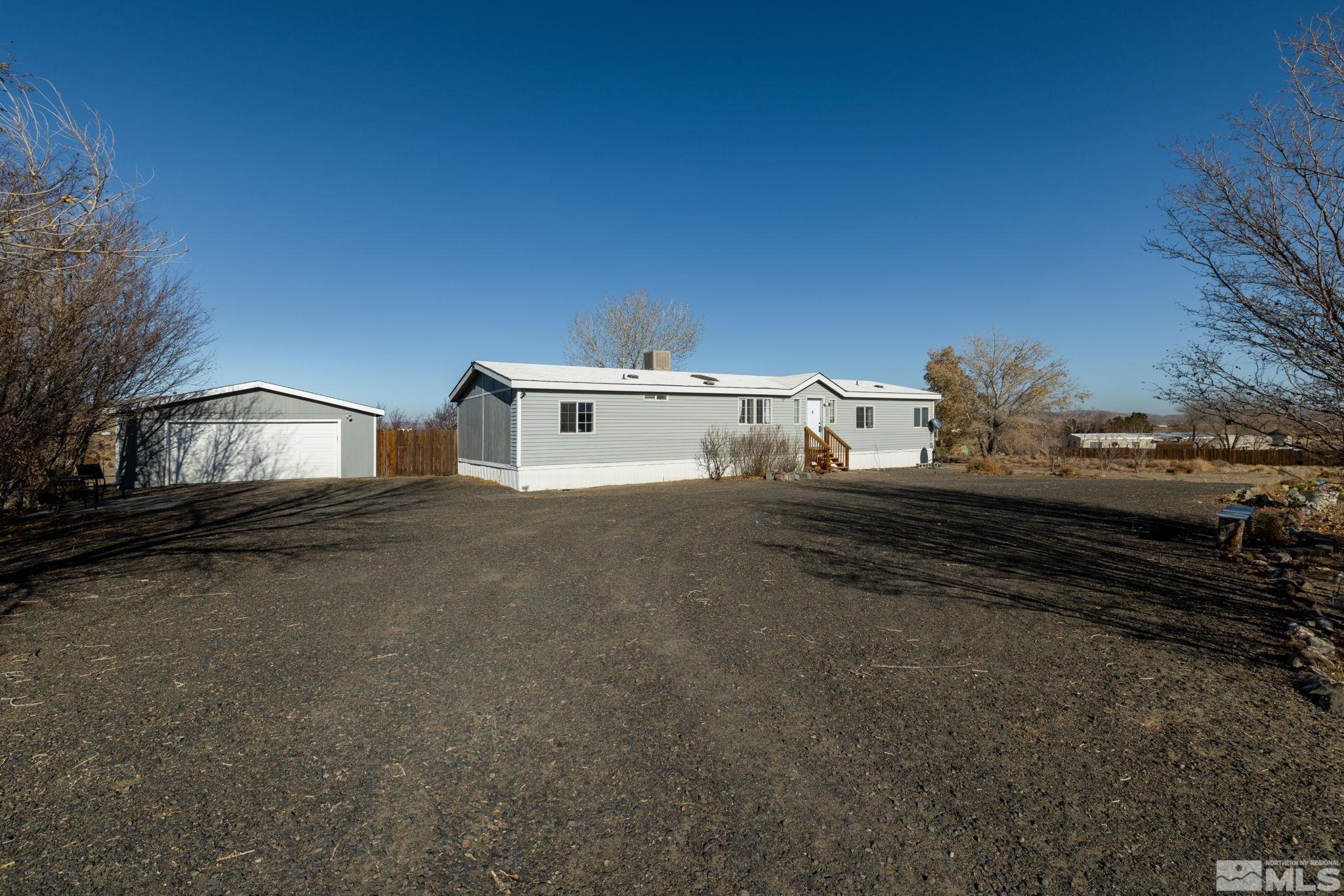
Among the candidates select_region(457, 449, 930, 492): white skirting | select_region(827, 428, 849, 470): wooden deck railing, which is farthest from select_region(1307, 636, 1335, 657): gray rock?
select_region(827, 428, 849, 470): wooden deck railing

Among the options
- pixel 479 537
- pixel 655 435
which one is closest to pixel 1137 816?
pixel 479 537

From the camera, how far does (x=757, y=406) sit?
69.5ft

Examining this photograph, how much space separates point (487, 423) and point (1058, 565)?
50.9 ft

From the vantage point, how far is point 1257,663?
14.5 feet

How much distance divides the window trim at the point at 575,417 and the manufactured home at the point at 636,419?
26mm

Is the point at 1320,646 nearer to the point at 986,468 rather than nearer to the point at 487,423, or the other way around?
the point at 487,423

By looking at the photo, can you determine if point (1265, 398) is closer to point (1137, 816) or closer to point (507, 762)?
point (1137, 816)

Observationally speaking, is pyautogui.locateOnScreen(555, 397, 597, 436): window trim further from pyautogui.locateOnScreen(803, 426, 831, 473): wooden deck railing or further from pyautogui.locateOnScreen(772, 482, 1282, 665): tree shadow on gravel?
pyautogui.locateOnScreen(803, 426, 831, 473): wooden deck railing

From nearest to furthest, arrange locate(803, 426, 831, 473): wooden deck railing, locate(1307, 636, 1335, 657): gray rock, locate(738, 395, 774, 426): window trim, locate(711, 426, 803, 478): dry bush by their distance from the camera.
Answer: locate(1307, 636, 1335, 657): gray rock → locate(711, 426, 803, 478): dry bush → locate(738, 395, 774, 426): window trim → locate(803, 426, 831, 473): wooden deck railing

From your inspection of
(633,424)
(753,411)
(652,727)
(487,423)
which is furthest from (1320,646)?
(487,423)

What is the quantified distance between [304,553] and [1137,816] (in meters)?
8.91

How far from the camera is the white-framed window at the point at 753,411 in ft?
68.5

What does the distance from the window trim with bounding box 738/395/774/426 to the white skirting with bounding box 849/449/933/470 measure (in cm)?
409

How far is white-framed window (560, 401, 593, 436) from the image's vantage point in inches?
677
